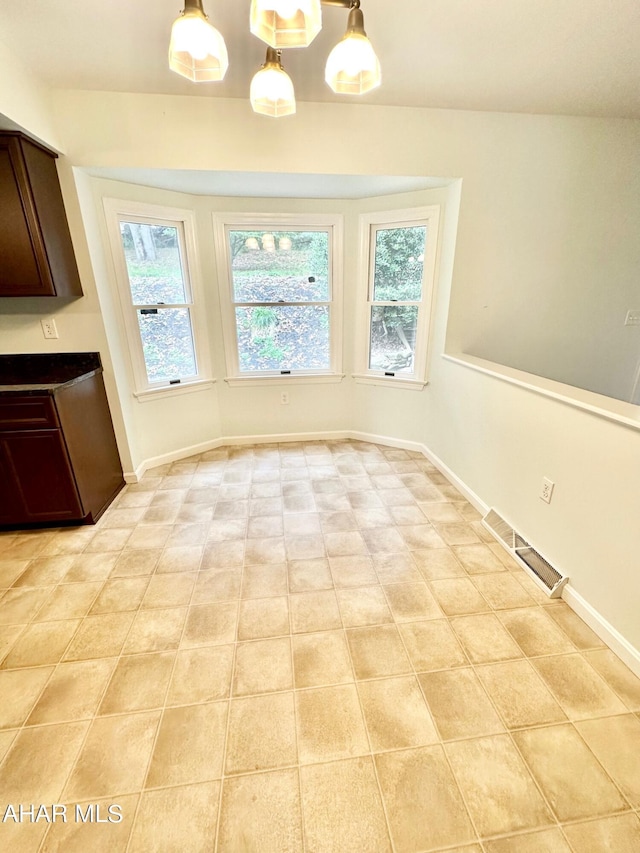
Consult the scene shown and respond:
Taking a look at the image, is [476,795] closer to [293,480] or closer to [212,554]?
[212,554]

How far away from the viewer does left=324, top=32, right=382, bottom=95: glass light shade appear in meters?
1.15

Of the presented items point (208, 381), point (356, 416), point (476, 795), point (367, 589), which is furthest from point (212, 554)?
point (356, 416)

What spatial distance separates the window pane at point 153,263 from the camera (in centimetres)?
272

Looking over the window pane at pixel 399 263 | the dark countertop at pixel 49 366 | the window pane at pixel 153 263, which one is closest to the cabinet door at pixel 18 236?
the dark countertop at pixel 49 366

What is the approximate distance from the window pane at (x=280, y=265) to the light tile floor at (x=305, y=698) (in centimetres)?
209

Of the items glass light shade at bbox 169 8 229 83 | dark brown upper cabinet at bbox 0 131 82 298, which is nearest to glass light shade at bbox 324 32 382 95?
Answer: glass light shade at bbox 169 8 229 83

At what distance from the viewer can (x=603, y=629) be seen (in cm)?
153

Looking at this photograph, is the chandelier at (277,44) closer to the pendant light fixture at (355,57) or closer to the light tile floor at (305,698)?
the pendant light fixture at (355,57)

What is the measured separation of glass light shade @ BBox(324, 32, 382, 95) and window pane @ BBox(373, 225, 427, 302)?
170cm

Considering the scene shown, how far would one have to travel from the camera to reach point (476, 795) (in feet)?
3.47

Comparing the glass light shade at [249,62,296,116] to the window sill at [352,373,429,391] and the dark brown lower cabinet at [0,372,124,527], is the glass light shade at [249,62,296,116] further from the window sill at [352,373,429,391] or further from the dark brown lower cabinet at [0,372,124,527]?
the window sill at [352,373,429,391]

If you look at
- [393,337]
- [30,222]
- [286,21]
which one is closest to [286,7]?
[286,21]

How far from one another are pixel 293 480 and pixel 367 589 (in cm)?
123

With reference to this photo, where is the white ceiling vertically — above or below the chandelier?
above
